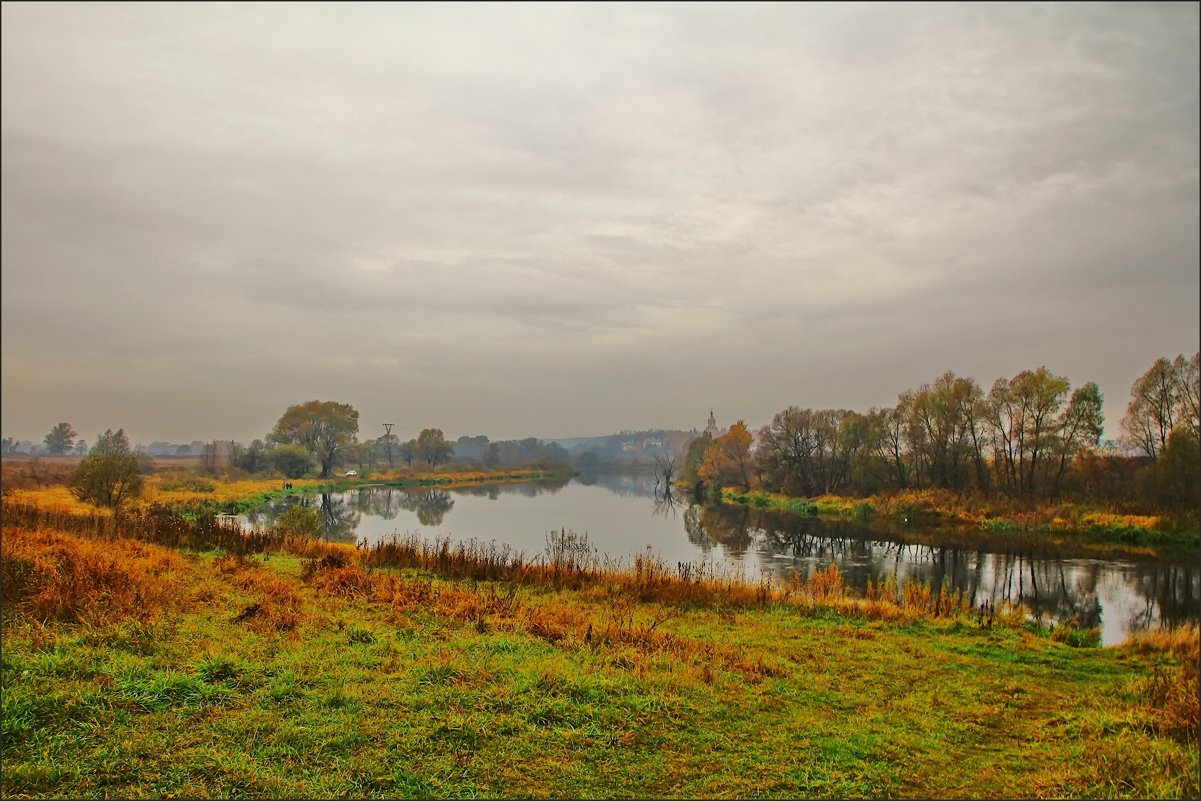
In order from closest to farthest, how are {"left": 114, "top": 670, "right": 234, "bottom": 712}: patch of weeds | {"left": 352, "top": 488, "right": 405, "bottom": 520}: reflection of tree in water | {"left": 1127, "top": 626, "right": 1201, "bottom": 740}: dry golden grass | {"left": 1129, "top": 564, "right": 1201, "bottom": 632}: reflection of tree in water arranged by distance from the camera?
{"left": 114, "top": 670, "right": 234, "bottom": 712}: patch of weeds → {"left": 1127, "top": 626, "right": 1201, "bottom": 740}: dry golden grass → {"left": 1129, "top": 564, "right": 1201, "bottom": 632}: reflection of tree in water → {"left": 352, "top": 488, "right": 405, "bottom": 520}: reflection of tree in water

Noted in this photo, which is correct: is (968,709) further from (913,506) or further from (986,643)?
(913,506)

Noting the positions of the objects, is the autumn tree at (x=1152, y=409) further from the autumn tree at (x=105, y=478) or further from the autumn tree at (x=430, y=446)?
the autumn tree at (x=430, y=446)

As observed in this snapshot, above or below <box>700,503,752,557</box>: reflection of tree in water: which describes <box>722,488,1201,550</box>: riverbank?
above

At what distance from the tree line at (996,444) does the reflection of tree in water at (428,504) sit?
27.9 metres

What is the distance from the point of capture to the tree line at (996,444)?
3628 centimetres

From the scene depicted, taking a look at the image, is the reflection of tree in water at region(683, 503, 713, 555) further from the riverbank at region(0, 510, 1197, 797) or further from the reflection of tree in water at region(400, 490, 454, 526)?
the riverbank at region(0, 510, 1197, 797)

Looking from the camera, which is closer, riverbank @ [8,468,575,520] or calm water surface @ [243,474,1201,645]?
calm water surface @ [243,474,1201,645]

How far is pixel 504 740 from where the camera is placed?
227 inches

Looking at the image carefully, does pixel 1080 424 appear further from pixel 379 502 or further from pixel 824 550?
pixel 379 502

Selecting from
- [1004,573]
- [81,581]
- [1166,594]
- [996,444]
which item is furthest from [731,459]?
[81,581]

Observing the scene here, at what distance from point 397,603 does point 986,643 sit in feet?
29.9

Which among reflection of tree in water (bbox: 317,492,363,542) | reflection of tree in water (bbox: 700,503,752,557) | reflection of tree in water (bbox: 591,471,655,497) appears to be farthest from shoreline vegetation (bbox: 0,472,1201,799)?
reflection of tree in water (bbox: 591,471,655,497)

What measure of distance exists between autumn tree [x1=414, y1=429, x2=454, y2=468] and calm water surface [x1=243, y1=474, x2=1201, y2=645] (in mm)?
48133

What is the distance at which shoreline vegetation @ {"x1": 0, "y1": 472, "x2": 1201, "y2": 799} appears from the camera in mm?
5207
